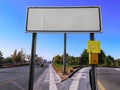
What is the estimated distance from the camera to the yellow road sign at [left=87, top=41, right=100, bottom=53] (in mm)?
5562

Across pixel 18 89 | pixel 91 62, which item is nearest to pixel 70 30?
pixel 91 62

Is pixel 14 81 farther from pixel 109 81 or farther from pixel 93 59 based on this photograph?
pixel 93 59

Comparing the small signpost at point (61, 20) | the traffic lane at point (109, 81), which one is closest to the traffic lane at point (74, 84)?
the traffic lane at point (109, 81)

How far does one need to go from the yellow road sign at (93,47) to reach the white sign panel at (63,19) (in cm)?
34

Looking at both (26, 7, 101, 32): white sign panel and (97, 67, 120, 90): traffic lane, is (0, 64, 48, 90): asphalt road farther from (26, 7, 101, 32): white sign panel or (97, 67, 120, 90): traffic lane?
(26, 7, 101, 32): white sign panel

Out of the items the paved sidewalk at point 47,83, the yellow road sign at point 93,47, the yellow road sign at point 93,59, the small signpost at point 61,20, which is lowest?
the paved sidewalk at point 47,83

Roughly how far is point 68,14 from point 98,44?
45.3 inches

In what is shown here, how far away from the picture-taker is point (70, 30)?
5734 millimetres

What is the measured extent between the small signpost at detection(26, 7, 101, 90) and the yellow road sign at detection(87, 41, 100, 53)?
1.00 ft

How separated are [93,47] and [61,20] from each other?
3.67 ft

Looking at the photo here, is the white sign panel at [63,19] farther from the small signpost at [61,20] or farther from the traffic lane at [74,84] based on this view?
the traffic lane at [74,84]

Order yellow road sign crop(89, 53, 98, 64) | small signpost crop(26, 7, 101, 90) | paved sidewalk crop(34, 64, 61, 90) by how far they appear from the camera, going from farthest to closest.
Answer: paved sidewalk crop(34, 64, 61, 90)
small signpost crop(26, 7, 101, 90)
yellow road sign crop(89, 53, 98, 64)

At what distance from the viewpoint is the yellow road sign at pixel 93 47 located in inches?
219

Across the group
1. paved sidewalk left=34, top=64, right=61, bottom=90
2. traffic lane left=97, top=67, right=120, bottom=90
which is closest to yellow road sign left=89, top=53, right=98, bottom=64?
paved sidewalk left=34, top=64, right=61, bottom=90
